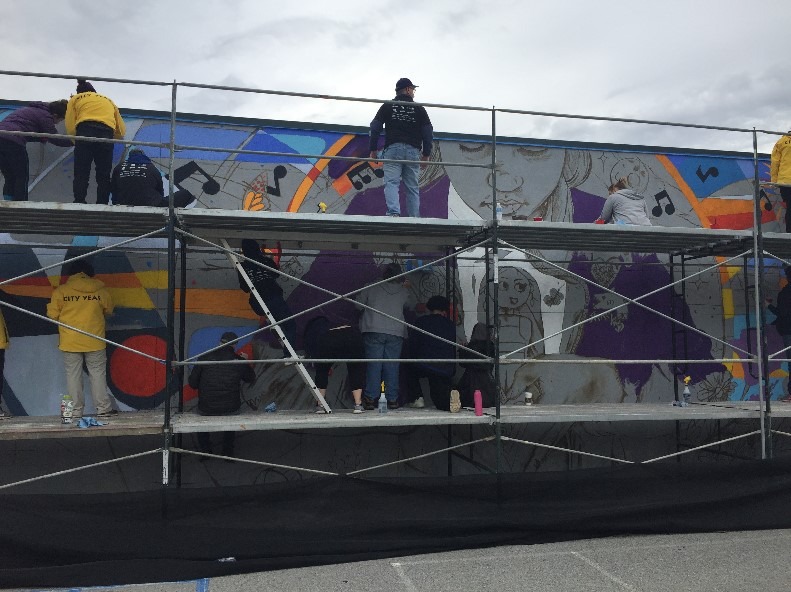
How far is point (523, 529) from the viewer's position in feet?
19.7

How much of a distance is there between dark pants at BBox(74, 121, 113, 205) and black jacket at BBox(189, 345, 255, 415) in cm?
205

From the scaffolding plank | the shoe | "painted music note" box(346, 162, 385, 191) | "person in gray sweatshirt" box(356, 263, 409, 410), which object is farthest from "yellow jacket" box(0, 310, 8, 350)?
the shoe

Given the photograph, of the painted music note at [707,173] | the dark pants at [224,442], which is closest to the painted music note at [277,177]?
the dark pants at [224,442]

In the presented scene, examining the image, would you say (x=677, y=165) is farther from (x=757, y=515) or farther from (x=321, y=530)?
(x=321, y=530)

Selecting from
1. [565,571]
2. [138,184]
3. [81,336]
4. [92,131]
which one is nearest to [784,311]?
[565,571]

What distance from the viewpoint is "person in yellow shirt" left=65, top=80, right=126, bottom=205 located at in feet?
21.2

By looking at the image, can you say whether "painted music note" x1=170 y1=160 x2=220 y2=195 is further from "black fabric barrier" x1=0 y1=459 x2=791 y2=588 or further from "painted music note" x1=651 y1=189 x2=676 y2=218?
"painted music note" x1=651 y1=189 x2=676 y2=218

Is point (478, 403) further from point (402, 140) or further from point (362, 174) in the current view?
point (362, 174)

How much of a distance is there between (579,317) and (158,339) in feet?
16.8

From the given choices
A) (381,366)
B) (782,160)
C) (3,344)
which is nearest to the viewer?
(3,344)

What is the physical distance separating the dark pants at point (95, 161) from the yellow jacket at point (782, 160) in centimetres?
794

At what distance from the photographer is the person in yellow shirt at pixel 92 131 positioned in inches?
255

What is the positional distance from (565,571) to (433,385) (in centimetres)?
238

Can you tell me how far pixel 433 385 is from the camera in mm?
7043
